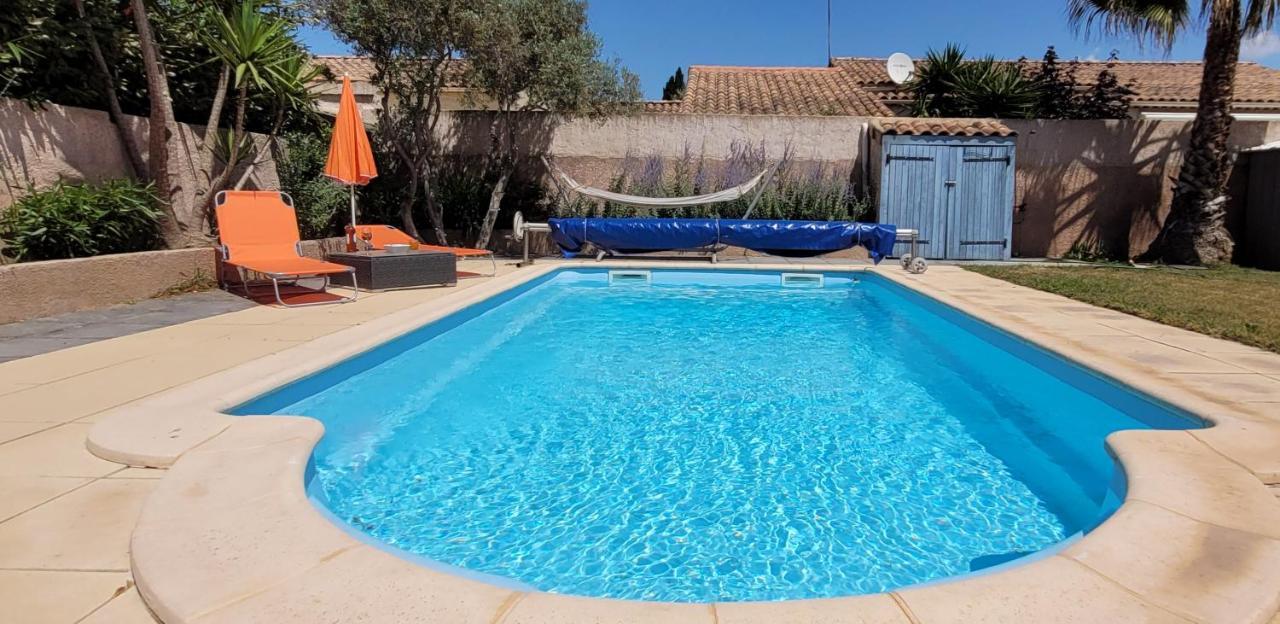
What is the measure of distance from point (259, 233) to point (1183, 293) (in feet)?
28.9

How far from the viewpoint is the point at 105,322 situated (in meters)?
5.13

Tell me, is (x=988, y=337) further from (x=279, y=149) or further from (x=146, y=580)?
(x=279, y=149)

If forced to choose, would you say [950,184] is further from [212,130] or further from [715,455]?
[212,130]

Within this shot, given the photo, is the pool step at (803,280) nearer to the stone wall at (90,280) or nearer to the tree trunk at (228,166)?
the tree trunk at (228,166)

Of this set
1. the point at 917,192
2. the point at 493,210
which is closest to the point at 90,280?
the point at 493,210

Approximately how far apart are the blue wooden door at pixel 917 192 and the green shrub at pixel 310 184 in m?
8.16

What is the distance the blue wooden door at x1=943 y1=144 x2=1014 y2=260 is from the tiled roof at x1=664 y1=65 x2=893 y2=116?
3.20 metres

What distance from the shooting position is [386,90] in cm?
1020

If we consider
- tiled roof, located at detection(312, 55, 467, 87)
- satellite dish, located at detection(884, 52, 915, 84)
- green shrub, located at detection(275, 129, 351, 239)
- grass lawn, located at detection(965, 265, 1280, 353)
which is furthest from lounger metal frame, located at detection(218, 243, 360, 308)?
satellite dish, located at detection(884, 52, 915, 84)

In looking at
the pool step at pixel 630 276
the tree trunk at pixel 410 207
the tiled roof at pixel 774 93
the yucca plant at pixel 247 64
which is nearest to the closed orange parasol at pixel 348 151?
the yucca plant at pixel 247 64

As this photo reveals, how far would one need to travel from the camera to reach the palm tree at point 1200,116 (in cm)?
950

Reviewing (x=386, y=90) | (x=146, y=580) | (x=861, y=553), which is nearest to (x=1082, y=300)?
(x=861, y=553)

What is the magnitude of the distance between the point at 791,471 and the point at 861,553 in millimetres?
724

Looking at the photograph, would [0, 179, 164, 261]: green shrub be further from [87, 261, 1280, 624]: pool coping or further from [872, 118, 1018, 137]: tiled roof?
[872, 118, 1018, 137]: tiled roof
